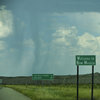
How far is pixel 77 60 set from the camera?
2458 cm

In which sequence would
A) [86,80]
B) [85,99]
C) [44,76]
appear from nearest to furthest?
[85,99] → [44,76] → [86,80]

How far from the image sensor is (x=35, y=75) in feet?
180

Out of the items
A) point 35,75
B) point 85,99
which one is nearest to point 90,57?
point 85,99

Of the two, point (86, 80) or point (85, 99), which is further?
point (86, 80)

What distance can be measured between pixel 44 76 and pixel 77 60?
26783 mm

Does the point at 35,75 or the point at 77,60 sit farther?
the point at 35,75

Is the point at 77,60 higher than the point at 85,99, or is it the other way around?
the point at 77,60

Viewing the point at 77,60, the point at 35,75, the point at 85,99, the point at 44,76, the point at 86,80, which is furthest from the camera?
the point at 86,80

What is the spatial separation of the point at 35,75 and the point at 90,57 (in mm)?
30723

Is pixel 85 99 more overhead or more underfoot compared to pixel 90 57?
more underfoot

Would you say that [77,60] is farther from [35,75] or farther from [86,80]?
[86,80]

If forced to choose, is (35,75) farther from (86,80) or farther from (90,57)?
(86,80)

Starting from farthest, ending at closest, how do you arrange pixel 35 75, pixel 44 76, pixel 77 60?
pixel 35 75
pixel 44 76
pixel 77 60

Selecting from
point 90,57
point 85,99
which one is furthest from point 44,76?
point 90,57
